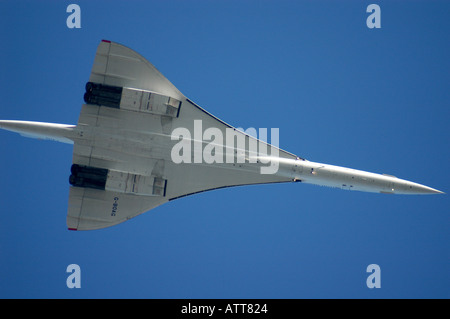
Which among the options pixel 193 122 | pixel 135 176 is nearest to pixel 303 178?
pixel 193 122

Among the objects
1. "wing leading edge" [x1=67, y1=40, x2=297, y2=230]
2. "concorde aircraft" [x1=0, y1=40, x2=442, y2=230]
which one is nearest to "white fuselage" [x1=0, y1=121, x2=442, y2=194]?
"concorde aircraft" [x1=0, y1=40, x2=442, y2=230]

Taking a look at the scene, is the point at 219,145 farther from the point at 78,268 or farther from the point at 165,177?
the point at 78,268

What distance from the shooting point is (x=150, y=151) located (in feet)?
80.0

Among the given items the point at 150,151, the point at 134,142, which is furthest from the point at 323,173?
the point at 134,142

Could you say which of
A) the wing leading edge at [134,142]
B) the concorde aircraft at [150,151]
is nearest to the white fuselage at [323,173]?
the concorde aircraft at [150,151]

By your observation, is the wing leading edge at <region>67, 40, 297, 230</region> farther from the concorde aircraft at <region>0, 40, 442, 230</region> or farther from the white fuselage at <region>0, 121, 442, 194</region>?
the white fuselage at <region>0, 121, 442, 194</region>

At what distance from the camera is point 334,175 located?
23.9 meters

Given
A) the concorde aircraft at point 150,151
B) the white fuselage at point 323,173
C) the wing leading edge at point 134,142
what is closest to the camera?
the white fuselage at point 323,173

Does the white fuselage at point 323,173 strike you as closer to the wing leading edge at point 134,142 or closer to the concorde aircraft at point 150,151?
the concorde aircraft at point 150,151

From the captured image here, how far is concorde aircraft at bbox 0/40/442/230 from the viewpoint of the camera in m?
24.0

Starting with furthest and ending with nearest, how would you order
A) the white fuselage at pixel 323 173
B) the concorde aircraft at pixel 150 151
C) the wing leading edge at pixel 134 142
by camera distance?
the wing leading edge at pixel 134 142 < the concorde aircraft at pixel 150 151 < the white fuselage at pixel 323 173

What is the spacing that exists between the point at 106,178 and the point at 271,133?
9464 mm

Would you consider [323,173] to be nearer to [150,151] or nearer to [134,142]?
[150,151]

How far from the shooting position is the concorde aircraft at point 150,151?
944 inches
